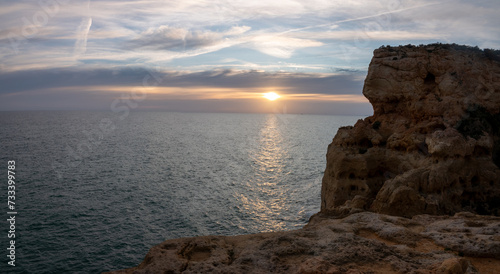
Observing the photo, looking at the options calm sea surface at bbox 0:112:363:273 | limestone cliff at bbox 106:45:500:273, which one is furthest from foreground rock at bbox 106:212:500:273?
calm sea surface at bbox 0:112:363:273

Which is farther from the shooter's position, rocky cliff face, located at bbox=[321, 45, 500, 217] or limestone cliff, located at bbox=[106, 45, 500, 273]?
rocky cliff face, located at bbox=[321, 45, 500, 217]

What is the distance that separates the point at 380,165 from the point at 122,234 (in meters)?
31.7

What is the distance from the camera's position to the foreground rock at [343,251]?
39.4ft

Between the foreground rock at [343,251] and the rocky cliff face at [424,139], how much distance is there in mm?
11501

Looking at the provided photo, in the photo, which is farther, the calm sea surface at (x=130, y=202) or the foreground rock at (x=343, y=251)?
the calm sea surface at (x=130, y=202)

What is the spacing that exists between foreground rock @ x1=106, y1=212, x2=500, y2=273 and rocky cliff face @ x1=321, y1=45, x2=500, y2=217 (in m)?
11.5

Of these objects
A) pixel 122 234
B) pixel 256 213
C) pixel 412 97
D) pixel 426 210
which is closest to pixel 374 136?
pixel 412 97

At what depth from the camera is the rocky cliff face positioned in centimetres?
2869

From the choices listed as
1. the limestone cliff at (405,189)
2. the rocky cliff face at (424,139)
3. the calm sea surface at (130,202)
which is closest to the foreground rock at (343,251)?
the limestone cliff at (405,189)

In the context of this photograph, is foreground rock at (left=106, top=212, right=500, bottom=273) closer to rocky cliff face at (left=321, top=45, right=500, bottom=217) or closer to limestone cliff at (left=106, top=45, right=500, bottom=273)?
limestone cliff at (left=106, top=45, right=500, bottom=273)

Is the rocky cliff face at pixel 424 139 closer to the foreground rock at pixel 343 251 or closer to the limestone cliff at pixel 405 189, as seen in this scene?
the limestone cliff at pixel 405 189

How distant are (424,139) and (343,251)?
24573mm

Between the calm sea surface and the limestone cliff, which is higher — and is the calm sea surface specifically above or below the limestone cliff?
below

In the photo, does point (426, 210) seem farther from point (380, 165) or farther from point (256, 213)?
point (256, 213)
